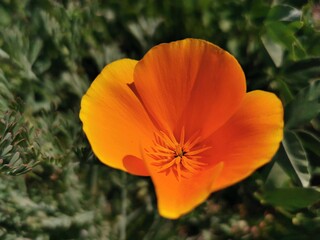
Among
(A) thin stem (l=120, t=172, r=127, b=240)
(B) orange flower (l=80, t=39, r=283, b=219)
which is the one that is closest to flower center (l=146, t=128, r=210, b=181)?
(B) orange flower (l=80, t=39, r=283, b=219)

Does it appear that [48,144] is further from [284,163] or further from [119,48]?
[284,163]

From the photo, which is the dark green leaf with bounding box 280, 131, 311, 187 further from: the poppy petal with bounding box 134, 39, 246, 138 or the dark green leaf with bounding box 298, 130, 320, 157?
the poppy petal with bounding box 134, 39, 246, 138

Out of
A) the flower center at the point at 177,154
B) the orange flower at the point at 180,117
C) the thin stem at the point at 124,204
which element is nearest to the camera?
the orange flower at the point at 180,117

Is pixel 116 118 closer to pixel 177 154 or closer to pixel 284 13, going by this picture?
pixel 177 154

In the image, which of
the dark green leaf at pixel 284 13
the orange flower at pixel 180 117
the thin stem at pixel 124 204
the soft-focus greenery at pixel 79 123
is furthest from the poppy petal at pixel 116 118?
the dark green leaf at pixel 284 13

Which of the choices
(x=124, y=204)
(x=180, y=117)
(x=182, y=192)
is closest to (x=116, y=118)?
(x=180, y=117)

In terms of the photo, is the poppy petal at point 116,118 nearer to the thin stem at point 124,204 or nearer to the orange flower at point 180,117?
the orange flower at point 180,117
